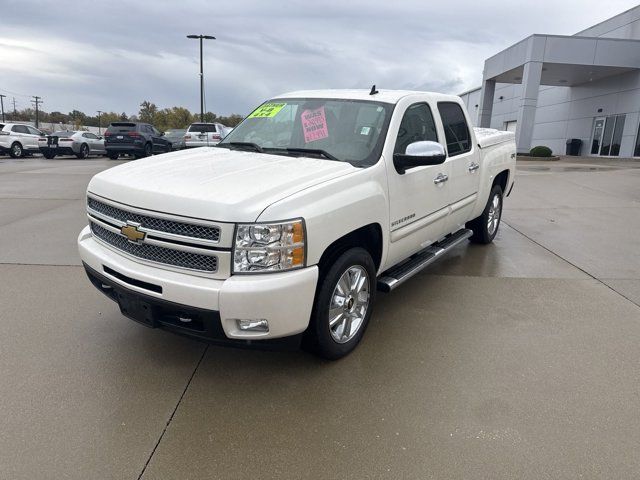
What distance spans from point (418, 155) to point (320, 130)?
2.94 feet

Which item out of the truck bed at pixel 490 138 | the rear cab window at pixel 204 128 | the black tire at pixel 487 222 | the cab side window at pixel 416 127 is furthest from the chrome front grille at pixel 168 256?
the rear cab window at pixel 204 128

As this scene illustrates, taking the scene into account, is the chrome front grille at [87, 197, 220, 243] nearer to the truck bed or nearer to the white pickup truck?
the white pickup truck

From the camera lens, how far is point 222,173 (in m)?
3.11

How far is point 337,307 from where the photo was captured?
3.21 meters

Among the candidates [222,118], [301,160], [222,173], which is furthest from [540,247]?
[222,118]

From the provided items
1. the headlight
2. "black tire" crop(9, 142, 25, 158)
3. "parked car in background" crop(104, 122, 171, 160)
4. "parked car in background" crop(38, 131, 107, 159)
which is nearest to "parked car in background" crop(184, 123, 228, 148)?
"parked car in background" crop(104, 122, 171, 160)

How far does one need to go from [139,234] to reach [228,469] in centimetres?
143

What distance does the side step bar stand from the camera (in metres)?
3.77

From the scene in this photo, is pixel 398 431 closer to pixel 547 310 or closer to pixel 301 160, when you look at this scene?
pixel 301 160

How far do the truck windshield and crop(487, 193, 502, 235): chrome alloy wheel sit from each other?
297 cm

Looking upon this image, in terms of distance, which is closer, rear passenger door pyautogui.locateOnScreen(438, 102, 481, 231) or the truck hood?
the truck hood

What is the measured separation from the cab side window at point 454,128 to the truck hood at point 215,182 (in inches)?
69.2

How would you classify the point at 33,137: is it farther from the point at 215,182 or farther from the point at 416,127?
the point at 215,182

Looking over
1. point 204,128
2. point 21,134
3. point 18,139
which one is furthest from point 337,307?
point 21,134
